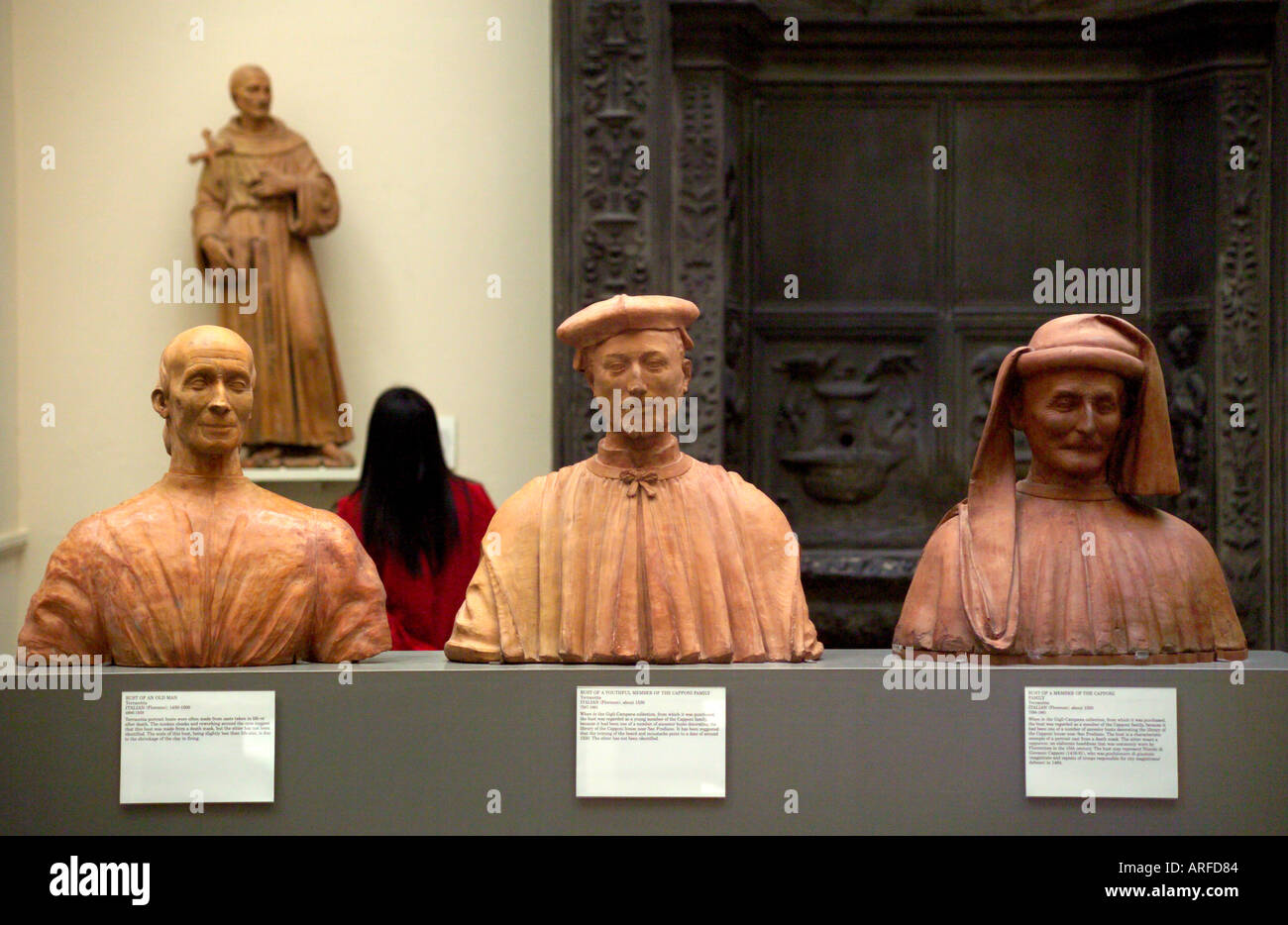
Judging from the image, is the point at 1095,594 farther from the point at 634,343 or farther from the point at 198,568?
the point at 198,568

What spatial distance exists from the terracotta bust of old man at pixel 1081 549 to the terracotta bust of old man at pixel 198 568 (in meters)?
1.59

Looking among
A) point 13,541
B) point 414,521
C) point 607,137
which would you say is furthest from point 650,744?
point 13,541

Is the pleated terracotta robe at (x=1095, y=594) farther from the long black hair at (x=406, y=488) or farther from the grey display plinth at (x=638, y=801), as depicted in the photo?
the long black hair at (x=406, y=488)

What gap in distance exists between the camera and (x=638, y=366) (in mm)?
3732

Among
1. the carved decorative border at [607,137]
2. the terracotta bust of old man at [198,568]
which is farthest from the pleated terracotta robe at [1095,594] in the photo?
the carved decorative border at [607,137]

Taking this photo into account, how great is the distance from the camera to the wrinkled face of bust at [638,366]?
12.3ft

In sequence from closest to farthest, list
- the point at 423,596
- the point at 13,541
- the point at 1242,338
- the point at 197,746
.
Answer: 1. the point at 197,746
2. the point at 423,596
3. the point at 1242,338
4. the point at 13,541

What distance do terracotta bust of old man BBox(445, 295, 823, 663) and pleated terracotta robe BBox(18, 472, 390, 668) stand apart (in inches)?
16.1

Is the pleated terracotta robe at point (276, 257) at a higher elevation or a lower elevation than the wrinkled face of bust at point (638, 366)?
higher

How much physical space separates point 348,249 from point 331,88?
2.54ft

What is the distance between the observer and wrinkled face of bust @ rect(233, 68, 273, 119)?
6762mm

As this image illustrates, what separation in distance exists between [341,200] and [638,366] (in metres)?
3.88
